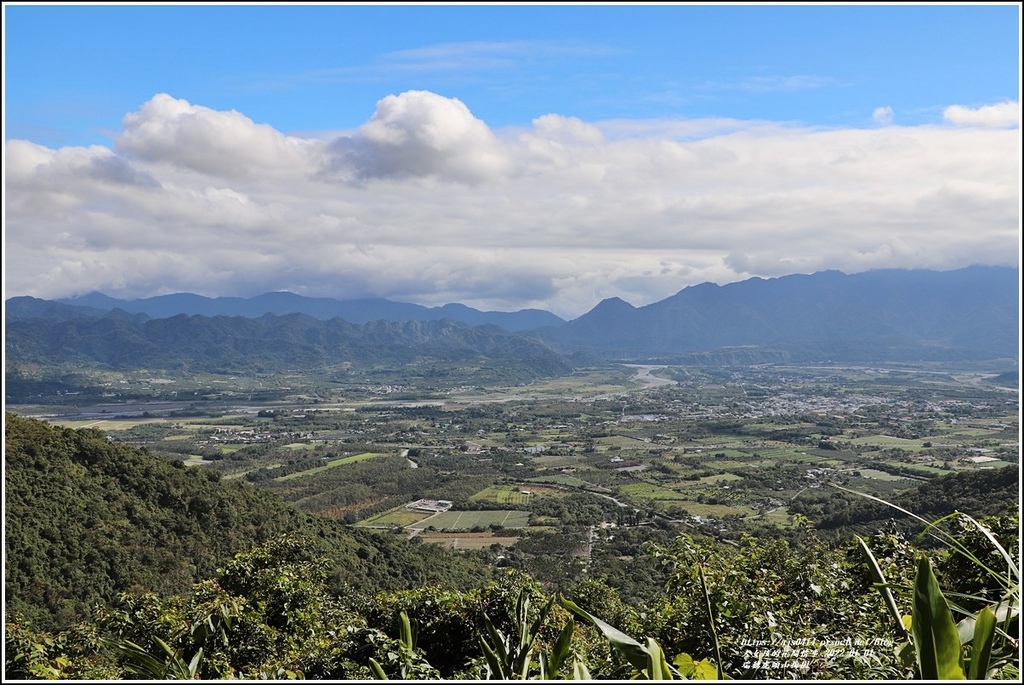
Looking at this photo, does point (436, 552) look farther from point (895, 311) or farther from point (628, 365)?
point (895, 311)

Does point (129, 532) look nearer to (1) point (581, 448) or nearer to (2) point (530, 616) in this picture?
(2) point (530, 616)

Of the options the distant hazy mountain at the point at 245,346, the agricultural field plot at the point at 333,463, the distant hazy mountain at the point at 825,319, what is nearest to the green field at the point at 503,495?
the agricultural field plot at the point at 333,463

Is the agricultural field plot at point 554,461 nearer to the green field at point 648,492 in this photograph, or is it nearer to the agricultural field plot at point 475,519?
the green field at point 648,492

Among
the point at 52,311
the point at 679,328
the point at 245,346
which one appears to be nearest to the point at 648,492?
the point at 245,346

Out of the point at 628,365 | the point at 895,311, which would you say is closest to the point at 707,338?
the point at 895,311

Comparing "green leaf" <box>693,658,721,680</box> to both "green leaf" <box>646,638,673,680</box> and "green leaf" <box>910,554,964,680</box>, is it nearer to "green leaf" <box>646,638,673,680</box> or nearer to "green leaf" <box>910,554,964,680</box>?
"green leaf" <box>646,638,673,680</box>

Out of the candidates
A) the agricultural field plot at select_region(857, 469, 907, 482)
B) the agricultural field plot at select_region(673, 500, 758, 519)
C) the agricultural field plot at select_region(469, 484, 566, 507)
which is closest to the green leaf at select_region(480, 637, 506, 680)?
the agricultural field plot at select_region(673, 500, 758, 519)

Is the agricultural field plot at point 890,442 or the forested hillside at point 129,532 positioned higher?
the forested hillside at point 129,532
